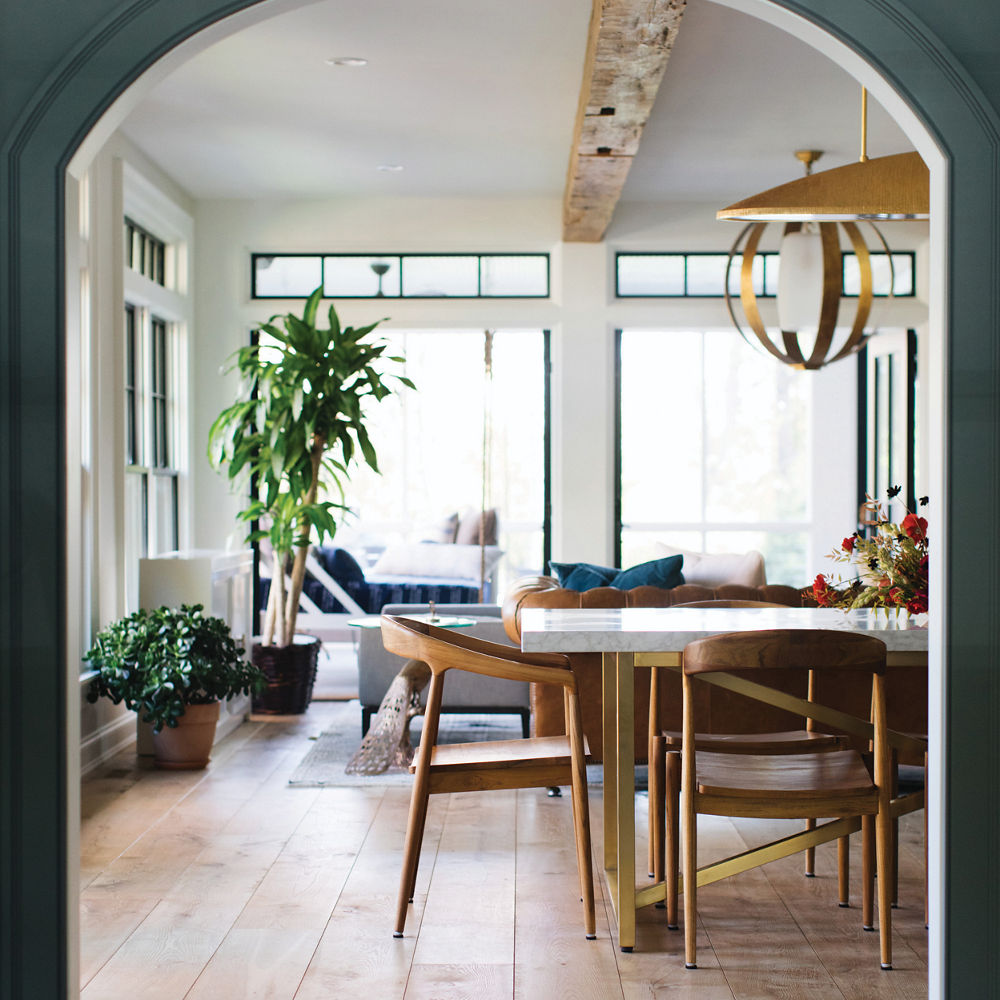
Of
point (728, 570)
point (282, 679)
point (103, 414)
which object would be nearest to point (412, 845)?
point (728, 570)

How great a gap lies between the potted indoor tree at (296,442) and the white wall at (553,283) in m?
1.13

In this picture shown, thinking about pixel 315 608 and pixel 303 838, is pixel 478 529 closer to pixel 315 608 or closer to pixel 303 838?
pixel 315 608

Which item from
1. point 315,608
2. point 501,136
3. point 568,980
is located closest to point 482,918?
point 568,980

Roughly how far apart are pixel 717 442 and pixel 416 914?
347 inches

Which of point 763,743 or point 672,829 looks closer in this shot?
point 672,829

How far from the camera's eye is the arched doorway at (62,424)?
76.4 inches

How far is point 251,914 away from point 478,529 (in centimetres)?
656

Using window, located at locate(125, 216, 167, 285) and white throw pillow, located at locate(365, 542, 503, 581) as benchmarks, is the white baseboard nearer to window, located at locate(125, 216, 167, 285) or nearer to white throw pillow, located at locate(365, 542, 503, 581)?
window, located at locate(125, 216, 167, 285)

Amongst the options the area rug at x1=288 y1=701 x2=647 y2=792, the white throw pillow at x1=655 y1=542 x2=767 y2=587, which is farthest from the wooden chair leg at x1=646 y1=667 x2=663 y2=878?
the white throw pillow at x1=655 y1=542 x2=767 y2=587

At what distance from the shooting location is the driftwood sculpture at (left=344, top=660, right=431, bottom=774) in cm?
457

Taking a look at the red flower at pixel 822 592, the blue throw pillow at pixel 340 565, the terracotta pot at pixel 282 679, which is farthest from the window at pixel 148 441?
the red flower at pixel 822 592

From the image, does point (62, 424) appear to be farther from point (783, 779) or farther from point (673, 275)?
point (673, 275)

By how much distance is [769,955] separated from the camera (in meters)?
2.79

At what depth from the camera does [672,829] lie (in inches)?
111
